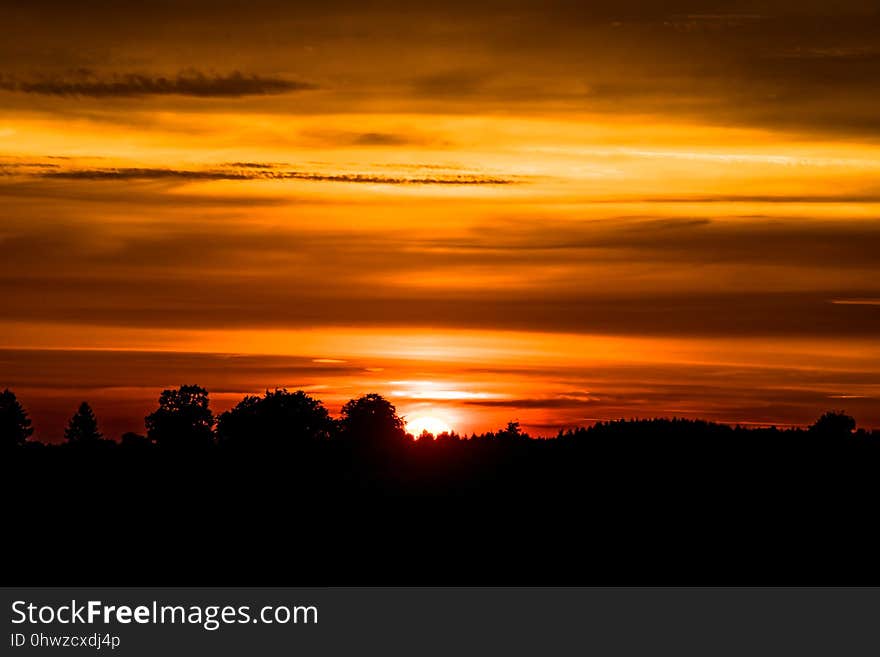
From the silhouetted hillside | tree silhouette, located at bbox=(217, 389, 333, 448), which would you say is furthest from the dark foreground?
tree silhouette, located at bbox=(217, 389, 333, 448)

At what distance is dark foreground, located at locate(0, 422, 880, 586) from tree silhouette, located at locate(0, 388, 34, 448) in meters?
112

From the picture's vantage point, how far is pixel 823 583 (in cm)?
6056

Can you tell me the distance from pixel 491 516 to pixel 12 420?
136 metres

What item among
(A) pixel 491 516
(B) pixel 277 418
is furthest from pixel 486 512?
(B) pixel 277 418

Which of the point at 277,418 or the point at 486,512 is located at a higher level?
A: the point at 277,418

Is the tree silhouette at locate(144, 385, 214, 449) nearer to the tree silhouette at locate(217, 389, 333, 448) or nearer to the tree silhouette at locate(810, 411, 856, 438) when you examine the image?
the tree silhouette at locate(217, 389, 333, 448)

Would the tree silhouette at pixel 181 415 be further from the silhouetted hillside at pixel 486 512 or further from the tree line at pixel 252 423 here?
the silhouetted hillside at pixel 486 512

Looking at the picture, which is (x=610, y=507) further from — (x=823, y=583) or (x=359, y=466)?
(x=359, y=466)

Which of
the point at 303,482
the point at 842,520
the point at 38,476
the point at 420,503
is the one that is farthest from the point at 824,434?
the point at 38,476

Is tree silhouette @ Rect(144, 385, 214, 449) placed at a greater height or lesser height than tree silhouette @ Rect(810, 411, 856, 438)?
greater

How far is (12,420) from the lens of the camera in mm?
191625

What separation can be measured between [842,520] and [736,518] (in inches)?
182

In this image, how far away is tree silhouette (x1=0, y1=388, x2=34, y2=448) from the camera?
18800 centimetres

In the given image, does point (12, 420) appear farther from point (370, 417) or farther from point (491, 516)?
point (491, 516)
